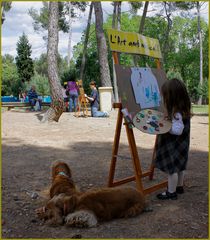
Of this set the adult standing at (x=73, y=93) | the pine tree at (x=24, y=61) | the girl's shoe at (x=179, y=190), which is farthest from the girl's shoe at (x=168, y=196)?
the pine tree at (x=24, y=61)

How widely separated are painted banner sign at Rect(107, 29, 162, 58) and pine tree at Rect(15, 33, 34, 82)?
34.1 metres

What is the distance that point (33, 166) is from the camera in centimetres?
584

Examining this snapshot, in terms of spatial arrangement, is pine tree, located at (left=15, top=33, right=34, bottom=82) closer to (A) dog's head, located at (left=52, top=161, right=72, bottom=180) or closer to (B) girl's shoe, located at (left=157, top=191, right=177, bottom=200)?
(A) dog's head, located at (left=52, top=161, right=72, bottom=180)

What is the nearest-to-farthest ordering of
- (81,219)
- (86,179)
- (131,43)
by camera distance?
(81,219) < (131,43) < (86,179)

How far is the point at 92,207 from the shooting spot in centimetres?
340

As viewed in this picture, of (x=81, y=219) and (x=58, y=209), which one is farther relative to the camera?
(x=58, y=209)

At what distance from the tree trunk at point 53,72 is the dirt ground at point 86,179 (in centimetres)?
121

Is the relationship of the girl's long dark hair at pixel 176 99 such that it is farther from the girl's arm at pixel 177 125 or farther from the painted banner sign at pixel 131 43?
the painted banner sign at pixel 131 43

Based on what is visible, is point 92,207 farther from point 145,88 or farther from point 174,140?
point 145,88

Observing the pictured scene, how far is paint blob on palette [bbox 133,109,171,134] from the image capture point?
3.96 metres

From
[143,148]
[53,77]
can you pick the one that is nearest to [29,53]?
[53,77]

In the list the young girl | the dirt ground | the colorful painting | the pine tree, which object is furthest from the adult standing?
the pine tree

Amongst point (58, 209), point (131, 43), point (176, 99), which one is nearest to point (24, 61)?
point (131, 43)

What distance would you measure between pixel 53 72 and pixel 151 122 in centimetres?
803
